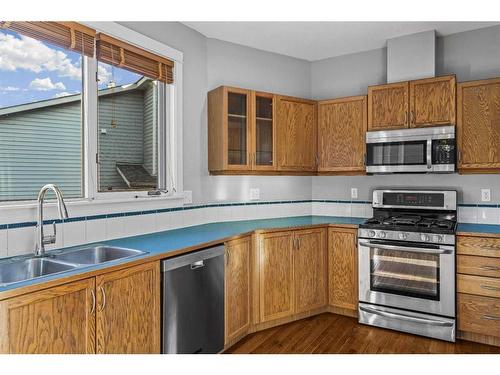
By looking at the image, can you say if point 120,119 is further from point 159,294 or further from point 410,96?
point 410,96

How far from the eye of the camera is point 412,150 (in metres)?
3.23

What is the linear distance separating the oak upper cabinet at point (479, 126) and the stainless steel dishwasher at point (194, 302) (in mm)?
2190

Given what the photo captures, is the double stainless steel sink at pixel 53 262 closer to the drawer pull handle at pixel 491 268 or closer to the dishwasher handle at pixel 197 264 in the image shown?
the dishwasher handle at pixel 197 264

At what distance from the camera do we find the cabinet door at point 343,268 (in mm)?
3305

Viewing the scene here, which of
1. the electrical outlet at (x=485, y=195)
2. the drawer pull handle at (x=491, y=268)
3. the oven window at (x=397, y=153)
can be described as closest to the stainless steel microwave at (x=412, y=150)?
the oven window at (x=397, y=153)

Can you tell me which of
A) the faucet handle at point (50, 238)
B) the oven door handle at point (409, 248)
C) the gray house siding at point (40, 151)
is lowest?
the oven door handle at point (409, 248)

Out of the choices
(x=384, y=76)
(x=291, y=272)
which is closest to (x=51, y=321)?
(x=291, y=272)

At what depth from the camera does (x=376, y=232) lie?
314 cm

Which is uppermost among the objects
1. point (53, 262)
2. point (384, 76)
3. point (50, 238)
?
point (384, 76)

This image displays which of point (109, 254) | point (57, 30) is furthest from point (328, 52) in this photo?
point (109, 254)

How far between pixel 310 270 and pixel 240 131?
1.40m

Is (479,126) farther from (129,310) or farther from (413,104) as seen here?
(129,310)

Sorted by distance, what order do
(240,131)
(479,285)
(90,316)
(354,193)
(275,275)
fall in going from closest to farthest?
(90,316) → (479,285) → (275,275) → (240,131) → (354,193)

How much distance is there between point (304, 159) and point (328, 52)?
1.21m
